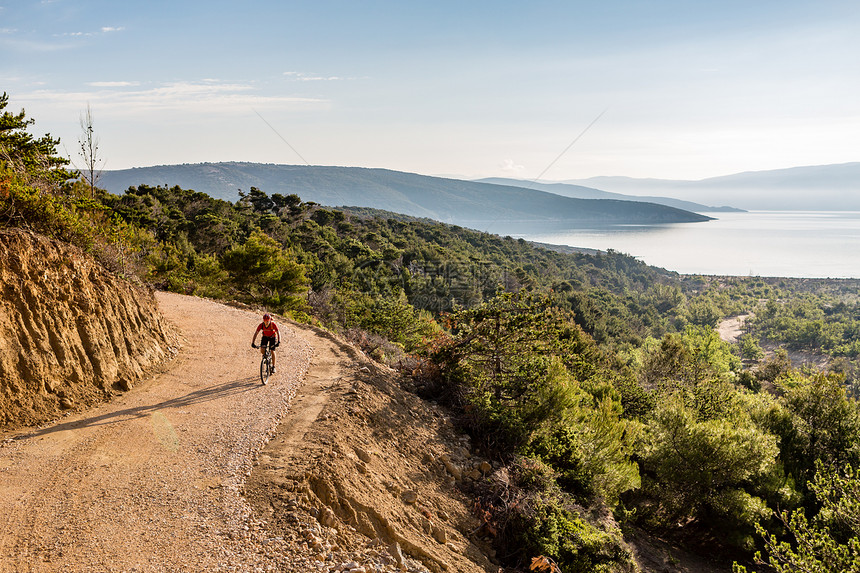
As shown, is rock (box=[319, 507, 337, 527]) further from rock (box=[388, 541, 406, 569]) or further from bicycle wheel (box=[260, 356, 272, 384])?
bicycle wheel (box=[260, 356, 272, 384])

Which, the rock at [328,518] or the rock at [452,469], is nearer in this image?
the rock at [328,518]

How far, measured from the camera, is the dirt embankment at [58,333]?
24.5ft

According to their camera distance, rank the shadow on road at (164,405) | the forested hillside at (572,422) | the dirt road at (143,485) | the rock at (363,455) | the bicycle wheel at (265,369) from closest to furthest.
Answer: the dirt road at (143,485)
the shadow on road at (164,405)
the rock at (363,455)
the forested hillside at (572,422)
the bicycle wheel at (265,369)

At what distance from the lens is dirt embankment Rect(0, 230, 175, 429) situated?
746 cm

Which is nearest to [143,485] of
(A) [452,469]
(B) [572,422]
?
(A) [452,469]

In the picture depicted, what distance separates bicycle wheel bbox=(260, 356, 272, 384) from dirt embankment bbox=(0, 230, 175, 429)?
2.48 m

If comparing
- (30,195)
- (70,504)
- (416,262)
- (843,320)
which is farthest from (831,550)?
(843,320)

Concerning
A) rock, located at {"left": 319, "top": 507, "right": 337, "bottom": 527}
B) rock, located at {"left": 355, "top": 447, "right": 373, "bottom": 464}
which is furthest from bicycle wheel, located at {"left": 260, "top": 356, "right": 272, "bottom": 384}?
rock, located at {"left": 319, "top": 507, "right": 337, "bottom": 527}

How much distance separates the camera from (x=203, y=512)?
5941mm

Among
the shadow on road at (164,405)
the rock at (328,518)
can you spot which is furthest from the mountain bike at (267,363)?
the rock at (328,518)

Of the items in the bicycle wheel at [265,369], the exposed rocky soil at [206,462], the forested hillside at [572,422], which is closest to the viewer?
the exposed rocky soil at [206,462]

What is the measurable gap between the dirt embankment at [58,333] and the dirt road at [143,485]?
0.46 m

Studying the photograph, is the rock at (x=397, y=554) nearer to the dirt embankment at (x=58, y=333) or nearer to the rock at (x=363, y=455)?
the rock at (x=363, y=455)

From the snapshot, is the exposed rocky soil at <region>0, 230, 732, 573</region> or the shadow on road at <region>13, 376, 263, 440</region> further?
the shadow on road at <region>13, 376, 263, 440</region>
